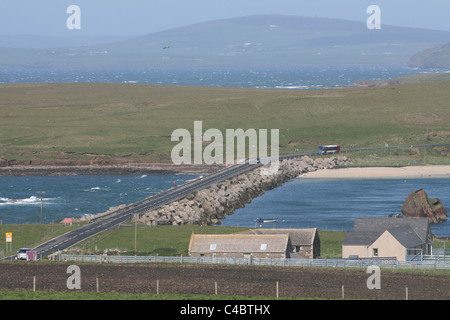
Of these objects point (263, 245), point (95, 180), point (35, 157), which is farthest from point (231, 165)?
point (263, 245)

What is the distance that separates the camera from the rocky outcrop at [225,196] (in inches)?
3880

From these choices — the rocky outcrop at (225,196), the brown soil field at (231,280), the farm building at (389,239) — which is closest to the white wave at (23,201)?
the rocky outcrop at (225,196)

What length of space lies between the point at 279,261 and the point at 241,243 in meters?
4.76

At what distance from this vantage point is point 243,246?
75.1 m

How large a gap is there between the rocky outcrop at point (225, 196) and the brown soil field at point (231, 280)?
25802 millimetres

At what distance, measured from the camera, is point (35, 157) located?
16362cm

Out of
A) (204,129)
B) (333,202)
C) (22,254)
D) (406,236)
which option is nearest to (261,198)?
(333,202)

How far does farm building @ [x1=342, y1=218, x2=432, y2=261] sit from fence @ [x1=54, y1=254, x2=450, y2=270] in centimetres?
209

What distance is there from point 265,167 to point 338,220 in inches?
1791

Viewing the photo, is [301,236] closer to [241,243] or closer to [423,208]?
[241,243]

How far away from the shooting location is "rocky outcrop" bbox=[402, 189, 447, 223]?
99188 mm

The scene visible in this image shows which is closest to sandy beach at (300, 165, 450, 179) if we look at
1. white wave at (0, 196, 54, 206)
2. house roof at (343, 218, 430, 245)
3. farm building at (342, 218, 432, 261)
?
white wave at (0, 196, 54, 206)

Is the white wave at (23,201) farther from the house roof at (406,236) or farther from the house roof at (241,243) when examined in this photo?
the house roof at (406,236)
